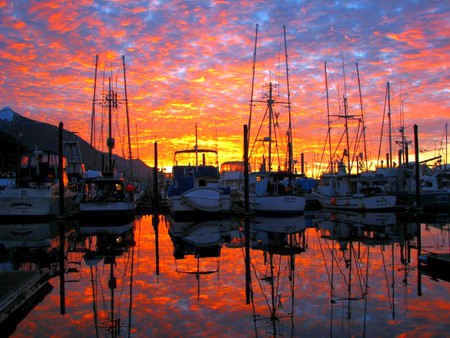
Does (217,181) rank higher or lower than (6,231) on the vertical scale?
higher

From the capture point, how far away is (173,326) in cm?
912

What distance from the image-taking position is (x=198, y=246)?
20672 millimetres

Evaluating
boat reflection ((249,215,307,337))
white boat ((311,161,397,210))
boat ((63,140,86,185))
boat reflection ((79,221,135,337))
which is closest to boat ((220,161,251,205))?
white boat ((311,161,397,210))

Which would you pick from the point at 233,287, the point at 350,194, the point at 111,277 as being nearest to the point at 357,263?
the point at 233,287

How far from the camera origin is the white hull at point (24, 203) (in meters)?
32.8

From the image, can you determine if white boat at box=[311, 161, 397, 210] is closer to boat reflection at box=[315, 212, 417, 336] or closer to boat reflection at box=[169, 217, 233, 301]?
boat reflection at box=[315, 212, 417, 336]

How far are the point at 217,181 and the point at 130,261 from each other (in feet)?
73.7

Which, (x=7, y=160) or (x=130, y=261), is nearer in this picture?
(x=130, y=261)

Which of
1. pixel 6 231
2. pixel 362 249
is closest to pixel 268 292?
pixel 362 249

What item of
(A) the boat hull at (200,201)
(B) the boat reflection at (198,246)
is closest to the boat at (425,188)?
(A) the boat hull at (200,201)

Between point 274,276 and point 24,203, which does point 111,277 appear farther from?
point 24,203

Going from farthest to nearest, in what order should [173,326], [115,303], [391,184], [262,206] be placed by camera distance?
[391,184]
[262,206]
[115,303]
[173,326]

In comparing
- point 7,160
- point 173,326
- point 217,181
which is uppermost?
point 7,160

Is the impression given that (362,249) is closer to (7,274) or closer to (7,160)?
(7,274)
